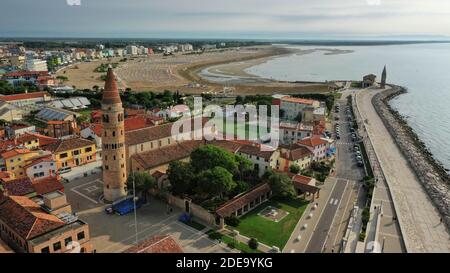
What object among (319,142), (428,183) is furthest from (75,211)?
(428,183)

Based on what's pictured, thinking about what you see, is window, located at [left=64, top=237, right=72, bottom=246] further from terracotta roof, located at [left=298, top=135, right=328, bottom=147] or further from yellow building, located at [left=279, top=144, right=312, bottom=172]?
terracotta roof, located at [left=298, top=135, right=328, bottom=147]

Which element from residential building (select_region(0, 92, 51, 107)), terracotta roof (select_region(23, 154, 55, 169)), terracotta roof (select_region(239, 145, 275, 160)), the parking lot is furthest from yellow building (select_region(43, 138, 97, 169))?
residential building (select_region(0, 92, 51, 107))

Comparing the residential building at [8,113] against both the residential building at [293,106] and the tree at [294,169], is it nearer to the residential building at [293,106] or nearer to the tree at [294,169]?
the residential building at [293,106]

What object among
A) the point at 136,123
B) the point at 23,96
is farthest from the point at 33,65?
the point at 136,123

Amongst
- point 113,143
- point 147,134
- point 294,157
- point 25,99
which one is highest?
point 113,143

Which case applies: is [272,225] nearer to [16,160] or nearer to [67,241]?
[67,241]

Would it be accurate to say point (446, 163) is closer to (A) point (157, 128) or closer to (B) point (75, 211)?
(A) point (157, 128)
